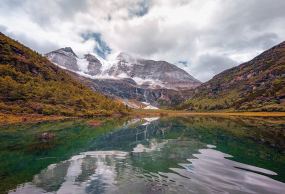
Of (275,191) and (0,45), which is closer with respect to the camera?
(275,191)

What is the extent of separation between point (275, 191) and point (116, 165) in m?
8.83

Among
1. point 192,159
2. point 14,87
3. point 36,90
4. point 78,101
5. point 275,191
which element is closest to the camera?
point 275,191

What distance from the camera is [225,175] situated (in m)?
7.50

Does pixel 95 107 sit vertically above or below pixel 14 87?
below

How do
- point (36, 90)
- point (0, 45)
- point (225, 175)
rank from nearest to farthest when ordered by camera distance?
point (225, 175) → point (36, 90) → point (0, 45)

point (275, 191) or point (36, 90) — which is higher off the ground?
point (36, 90)

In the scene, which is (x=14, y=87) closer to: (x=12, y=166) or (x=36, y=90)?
(x=36, y=90)

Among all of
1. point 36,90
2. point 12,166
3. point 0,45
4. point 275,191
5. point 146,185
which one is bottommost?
point 12,166

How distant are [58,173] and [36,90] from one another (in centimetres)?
8368

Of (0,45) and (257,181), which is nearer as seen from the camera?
(257,181)

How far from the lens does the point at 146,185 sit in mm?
6395

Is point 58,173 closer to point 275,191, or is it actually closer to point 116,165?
point 116,165

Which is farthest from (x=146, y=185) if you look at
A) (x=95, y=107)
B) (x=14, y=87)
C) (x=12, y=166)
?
(x=95, y=107)

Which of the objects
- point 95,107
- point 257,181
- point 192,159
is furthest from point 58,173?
point 95,107
